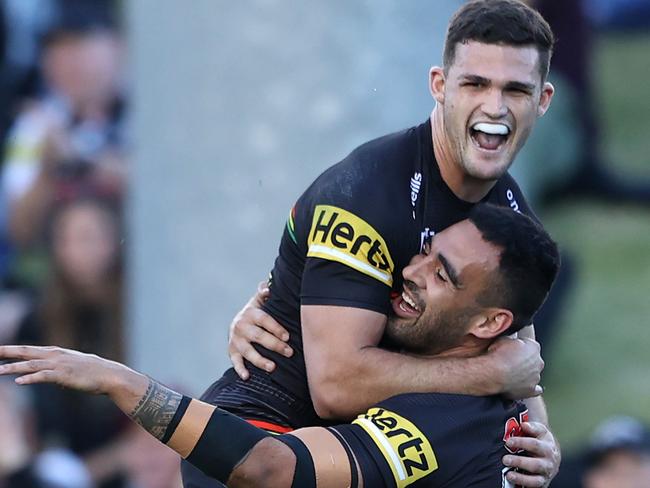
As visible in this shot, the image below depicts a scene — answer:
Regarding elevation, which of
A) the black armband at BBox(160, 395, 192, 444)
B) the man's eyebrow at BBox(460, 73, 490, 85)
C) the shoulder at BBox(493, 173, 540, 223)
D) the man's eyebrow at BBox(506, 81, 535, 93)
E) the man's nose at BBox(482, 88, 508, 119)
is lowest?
the black armband at BBox(160, 395, 192, 444)

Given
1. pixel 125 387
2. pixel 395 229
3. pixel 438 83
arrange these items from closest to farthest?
pixel 125 387, pixel 395 229, pixel 438 83

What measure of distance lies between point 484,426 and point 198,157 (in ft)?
14.7

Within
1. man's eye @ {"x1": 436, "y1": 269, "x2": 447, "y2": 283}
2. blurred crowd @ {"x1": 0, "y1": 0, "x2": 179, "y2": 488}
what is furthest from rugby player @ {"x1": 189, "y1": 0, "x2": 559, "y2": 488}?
blurred crowd @ {"x1": 0, "y1": 0, "x2": 179, "y2": 488}

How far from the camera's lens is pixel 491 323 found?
5.05 metres

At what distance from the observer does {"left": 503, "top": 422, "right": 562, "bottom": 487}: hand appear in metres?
4.98

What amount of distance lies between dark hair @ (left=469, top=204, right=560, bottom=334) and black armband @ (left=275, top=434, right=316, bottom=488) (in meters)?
0.74

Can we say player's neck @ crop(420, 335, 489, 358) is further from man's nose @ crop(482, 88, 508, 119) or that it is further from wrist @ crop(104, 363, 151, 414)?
wrist @ crop(104, 363, 151, 414)

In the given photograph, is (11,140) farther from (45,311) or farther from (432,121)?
(432,121)

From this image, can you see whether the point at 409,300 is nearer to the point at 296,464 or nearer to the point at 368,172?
the point at 368,172

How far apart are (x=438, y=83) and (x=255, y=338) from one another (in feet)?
3.31

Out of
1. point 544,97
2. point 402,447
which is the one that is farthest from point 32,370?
point 544,97

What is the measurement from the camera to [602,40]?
16.5 m

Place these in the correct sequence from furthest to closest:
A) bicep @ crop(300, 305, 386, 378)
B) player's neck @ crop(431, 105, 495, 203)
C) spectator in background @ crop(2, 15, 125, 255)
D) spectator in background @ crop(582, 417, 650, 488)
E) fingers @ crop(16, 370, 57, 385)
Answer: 1. spectator in background @ crop(2, 15, 125, 255)
2. spectator in background @ crop(582, 417, 650, 488)
3. player's neck @ crop(431, 105, 495, 203)
4. bicep @ crop(300, 305, 386, 378)
5. fingers @ crop(16, 370, 57, 385)

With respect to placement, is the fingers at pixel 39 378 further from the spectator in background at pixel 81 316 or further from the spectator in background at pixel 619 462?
the spectator in background at pixel 81 316
